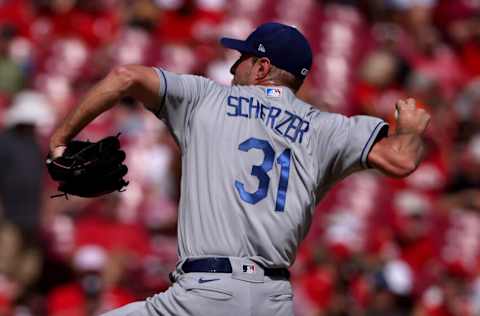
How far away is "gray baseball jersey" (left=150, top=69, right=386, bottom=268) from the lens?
5207 mm

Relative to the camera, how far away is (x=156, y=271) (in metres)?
9.93

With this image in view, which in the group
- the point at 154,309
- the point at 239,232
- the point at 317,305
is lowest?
the point at 317,305

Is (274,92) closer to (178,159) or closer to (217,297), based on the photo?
(217,297)

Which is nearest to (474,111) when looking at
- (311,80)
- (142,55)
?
(311,80)

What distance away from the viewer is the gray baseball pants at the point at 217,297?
514 centimetres

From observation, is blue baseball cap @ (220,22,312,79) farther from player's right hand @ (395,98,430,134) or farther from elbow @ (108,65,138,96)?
elbow @ (108,65,138,96)

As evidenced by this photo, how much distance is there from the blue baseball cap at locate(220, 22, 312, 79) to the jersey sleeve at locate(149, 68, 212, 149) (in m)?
0.27

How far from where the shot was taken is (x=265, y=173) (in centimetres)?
525

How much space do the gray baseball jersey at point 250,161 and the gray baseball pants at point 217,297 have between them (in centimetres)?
8

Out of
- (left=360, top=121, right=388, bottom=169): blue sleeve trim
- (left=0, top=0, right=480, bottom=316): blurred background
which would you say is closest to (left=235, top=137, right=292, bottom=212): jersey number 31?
(left=360, top=121, right=388, bottom=169): blue sleeve trim

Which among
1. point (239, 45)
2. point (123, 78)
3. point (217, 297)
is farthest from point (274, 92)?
point (217, 297)

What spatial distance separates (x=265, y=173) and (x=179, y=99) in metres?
0.45

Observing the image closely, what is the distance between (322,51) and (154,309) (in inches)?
366

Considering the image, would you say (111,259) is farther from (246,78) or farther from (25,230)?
(246,78)
